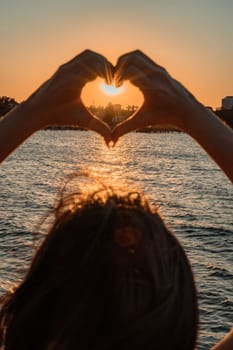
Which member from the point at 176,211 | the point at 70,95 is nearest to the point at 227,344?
the point at 70,95

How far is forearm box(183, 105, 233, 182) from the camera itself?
1.97 meters

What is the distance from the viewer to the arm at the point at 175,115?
1.87 m

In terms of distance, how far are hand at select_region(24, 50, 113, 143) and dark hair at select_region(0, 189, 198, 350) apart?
20.9 inches

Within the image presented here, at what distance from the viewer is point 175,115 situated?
2014 millimetres

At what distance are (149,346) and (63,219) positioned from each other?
34 cm

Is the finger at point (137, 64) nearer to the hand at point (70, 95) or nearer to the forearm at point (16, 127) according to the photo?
the hand at point (70, 95)

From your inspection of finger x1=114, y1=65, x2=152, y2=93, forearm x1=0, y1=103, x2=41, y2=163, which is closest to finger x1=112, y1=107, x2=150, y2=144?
finger x1=114, y1=65, x2=152, y2=93

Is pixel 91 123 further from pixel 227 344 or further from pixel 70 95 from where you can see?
pixel 227 344

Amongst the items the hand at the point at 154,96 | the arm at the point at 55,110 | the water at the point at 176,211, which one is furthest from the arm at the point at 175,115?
the water at the point at 176,211

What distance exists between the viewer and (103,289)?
1328 mm

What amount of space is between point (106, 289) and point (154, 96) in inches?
30.4

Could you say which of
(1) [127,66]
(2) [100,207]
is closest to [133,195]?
(2) [100,207]

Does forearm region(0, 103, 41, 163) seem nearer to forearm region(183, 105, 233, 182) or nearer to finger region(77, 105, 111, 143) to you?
finger region(77, 105, 111, 143)

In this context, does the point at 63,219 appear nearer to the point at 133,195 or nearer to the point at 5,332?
the point at 133,195
